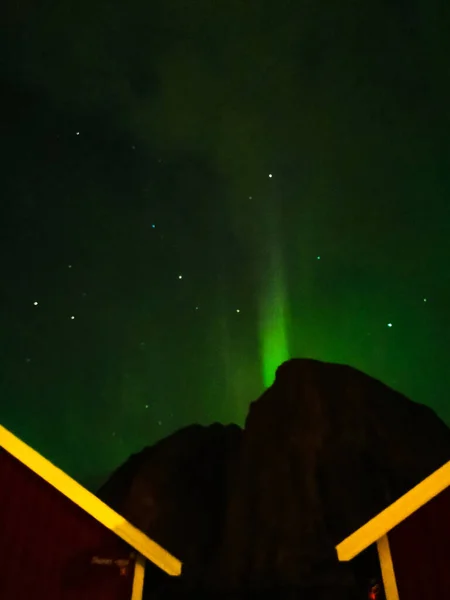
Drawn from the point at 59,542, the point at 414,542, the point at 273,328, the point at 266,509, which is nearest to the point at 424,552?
the point at 414,542

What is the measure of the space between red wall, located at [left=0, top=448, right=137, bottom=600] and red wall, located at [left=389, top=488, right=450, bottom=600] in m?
1.67

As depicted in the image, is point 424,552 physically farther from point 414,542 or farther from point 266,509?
point 266,509

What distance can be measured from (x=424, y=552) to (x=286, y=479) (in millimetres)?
1403

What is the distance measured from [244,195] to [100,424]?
2.86 metres

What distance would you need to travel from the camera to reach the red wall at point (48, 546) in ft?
10.6

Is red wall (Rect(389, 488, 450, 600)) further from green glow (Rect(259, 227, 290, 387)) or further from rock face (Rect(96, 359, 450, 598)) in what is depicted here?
green glow (Rect(259, 227, 290, 387))

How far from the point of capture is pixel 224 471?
4730 mm

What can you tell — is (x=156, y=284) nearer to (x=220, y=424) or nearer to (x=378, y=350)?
(x=220, y=424)

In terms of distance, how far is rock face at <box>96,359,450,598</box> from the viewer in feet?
11.3

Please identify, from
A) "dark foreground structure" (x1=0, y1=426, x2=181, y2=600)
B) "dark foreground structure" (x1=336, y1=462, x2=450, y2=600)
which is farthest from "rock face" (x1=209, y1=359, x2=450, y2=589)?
"dark foreground structure" (x1=0, y1=426, x2=181, y2=600)

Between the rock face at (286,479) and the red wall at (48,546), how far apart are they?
1.16 ft

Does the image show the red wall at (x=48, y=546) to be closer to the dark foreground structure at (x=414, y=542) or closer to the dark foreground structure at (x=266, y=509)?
the dark foreground structure at (x=266, y=509)

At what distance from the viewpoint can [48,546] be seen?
11.0 feet

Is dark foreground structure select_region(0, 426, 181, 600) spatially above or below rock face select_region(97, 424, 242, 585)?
below
